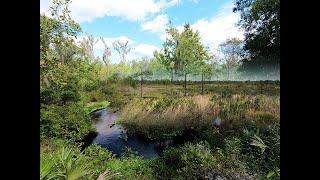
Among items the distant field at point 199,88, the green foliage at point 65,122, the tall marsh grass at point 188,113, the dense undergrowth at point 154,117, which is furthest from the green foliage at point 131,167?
the distant field at point 199,88

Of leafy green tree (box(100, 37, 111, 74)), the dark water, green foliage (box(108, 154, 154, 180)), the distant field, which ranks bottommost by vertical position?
green foliage (box(108, 154, 154, 180))

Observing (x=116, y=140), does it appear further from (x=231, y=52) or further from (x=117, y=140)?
(x=231, y=52)

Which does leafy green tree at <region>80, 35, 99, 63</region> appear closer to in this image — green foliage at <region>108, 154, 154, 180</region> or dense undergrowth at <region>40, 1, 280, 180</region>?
dense undergrowth at <region>40, 1, 280, 180</region>

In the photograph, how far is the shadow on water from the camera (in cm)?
359

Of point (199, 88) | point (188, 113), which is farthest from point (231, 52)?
point (188, 113)

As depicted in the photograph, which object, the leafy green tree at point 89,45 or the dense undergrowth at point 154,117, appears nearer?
the dense undergrowth at point 154,117

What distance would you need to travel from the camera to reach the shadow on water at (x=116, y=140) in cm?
359

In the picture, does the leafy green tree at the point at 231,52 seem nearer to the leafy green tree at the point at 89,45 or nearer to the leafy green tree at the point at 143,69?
the leafy green tree at the point at 143,69

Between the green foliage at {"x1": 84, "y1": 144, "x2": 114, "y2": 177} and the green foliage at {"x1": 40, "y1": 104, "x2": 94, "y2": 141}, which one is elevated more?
the green foliage at {"x1": 40, "y1": 104, "x2": 94, "y2": 141}

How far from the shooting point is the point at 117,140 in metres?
3.60

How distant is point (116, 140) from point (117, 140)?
10mm

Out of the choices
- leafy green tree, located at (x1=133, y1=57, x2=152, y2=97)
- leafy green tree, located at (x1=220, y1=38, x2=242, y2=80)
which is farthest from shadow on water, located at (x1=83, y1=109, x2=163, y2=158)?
leafy green tree, located at (x1=220, y1=38, x2=242, y2=80)

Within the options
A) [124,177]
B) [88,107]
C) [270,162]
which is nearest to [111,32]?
[88,107]
